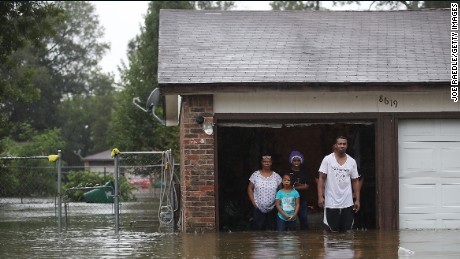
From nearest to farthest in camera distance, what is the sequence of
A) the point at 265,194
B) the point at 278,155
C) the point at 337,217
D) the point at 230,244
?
1. the point at 230,244
2. the point at 337,217
3. the point at 265,194
4. the point at 278,155

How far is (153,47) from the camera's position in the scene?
162 feet

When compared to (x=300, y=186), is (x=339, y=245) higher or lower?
lower

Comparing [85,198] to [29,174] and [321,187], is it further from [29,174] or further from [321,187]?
[321,187]

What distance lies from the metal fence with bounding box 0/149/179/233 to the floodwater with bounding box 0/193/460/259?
23.2 inches

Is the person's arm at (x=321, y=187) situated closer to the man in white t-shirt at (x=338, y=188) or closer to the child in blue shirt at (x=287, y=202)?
the man in white t-shirt at (x=338, y=188)

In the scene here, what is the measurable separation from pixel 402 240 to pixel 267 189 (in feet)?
9.12

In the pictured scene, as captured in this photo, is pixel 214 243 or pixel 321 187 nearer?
pixel 214 243

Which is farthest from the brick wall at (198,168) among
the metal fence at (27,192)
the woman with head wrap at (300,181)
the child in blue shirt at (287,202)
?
the metal fence at (27,192)

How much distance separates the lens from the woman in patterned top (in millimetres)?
16578

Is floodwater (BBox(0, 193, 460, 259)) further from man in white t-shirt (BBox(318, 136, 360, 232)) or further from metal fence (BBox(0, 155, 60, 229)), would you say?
metal fence (BBox(0, 155, 60, 229))

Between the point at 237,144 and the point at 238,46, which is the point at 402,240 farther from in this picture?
the point at 237,144

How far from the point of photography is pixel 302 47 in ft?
59.6

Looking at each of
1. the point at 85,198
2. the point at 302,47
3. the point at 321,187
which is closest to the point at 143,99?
the point at 85,198

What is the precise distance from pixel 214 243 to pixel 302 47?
5.06 m
